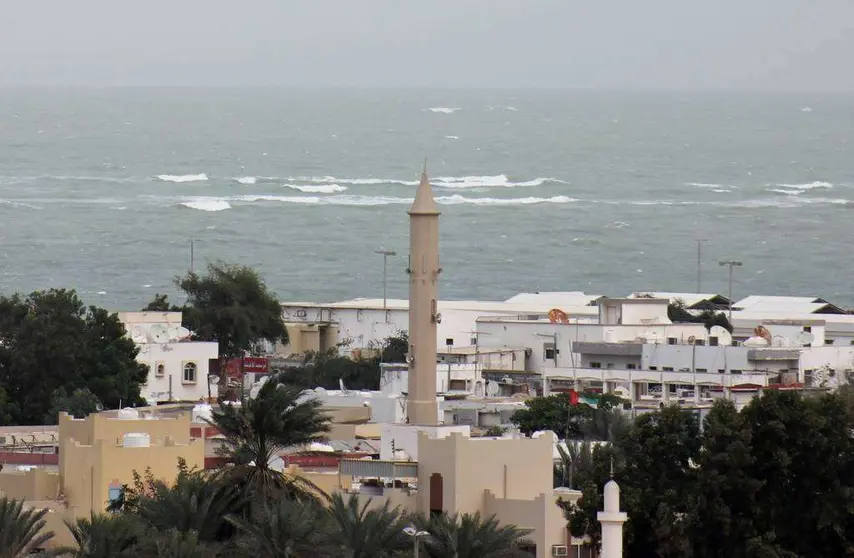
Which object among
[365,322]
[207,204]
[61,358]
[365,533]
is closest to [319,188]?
[207,204]

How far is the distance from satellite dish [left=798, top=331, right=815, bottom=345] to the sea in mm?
31307

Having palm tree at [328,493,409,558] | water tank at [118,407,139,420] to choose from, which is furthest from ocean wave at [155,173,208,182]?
palm tree at [328,493,409,558]

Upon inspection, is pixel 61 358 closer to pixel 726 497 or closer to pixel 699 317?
pixel 699 317

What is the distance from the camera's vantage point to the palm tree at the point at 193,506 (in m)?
27.5

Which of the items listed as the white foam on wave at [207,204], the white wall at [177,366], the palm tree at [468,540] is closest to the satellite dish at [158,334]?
the white wall at [177,366]

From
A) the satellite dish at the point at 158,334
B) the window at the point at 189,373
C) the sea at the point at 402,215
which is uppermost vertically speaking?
the sea at the point at 402,215

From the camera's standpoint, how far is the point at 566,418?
42.8 meters

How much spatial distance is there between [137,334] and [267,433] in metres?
25.8

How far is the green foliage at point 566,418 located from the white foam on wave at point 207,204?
9488 centimetres

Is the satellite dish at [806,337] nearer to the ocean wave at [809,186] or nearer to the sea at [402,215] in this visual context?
the sea at [402,215]

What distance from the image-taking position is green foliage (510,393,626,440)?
3991 centimetres

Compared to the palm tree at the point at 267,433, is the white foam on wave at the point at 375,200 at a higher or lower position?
higher

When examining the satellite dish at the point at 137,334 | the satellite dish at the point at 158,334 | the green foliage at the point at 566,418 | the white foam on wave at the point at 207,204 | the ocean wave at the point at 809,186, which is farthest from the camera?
the ocean wave at the point at 809,186

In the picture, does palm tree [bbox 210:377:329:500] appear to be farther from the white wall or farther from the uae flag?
the white wall
